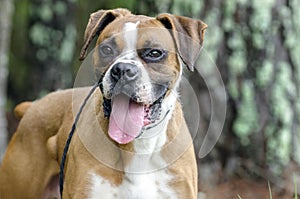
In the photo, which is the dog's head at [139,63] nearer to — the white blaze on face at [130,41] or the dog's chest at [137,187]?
the white blaze on face at [130,41]

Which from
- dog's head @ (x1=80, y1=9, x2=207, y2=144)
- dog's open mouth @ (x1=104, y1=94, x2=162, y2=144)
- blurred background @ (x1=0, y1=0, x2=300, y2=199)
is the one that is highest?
dog's head @ (x1=80, y1=9, x2=207, y2=144)

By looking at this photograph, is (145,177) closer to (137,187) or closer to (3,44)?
(137,187)

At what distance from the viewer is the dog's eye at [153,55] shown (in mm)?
4793

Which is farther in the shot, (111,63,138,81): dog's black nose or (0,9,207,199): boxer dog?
(0,9,207,199): boxer dog

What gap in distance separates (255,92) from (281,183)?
901 millimetres

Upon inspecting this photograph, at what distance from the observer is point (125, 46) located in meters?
4.80

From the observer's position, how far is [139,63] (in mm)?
4727

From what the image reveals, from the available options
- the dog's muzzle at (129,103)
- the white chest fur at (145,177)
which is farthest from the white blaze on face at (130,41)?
the white chest fur at (145,177)

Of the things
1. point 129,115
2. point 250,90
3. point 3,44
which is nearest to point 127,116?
point 129,115

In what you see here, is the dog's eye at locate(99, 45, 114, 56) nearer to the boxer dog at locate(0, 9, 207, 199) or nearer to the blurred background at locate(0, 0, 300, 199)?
the boxer dog at locate(0, 9, 207, 199)

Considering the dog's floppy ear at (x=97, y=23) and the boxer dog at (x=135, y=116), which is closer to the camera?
the boxer dog at (x=135, y=116)

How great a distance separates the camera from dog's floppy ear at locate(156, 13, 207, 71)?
488 centimetres

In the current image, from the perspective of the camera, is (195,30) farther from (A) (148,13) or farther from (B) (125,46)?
(A) (148,13)

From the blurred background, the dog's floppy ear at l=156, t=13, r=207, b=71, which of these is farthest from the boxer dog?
the blurred background
